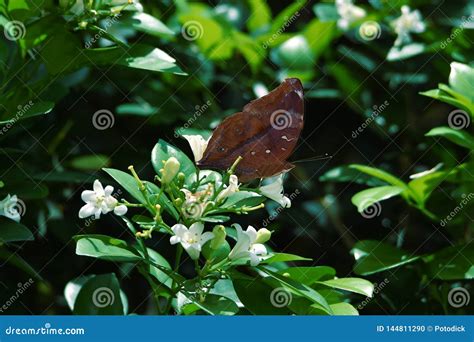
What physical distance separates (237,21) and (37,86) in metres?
0.94

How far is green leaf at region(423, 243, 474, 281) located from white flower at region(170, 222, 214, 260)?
772 millimetres

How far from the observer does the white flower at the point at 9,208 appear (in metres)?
1.91

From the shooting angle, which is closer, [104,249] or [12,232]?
[104,249]

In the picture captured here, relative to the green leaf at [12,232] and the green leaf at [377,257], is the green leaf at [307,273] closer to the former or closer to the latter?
the green leaf at [377,257]

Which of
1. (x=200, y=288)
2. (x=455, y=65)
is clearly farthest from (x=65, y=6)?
(x=455, y=65)

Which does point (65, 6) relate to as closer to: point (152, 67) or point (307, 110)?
point (152, 67)

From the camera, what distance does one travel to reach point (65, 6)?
2.00m

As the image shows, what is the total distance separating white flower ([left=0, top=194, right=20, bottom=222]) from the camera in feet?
6.26

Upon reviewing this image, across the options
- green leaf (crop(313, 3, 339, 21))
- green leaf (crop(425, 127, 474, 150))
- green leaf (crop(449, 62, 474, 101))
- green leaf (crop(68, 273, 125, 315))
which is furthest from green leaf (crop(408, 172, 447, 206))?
green leaf (crop(68, 273, 125, 315))

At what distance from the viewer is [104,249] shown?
1.63 metres

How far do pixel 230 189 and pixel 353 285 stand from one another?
14.6 inches
